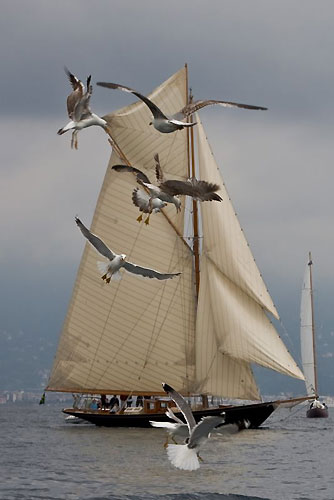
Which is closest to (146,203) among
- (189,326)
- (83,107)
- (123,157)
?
(83,107)

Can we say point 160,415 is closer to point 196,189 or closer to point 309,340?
point 196,189

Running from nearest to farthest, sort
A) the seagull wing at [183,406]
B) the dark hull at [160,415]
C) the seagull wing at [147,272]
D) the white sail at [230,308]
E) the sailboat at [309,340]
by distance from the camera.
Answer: the seagull wing at [183,406] < the seagull wing at [147,272] < the white sail at [230,308] < the dark hull at [160,415] < the sailboat at [309,340]

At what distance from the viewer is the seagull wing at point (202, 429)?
28.7 m

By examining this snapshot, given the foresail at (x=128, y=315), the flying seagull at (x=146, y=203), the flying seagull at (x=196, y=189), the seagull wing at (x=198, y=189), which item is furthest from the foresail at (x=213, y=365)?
the seagull wing at (x=198, y=189)

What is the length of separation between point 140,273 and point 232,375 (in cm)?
3929

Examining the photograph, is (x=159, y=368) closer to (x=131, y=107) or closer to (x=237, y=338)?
(x=237, y=338)

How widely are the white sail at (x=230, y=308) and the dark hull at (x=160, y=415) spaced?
2.52 m

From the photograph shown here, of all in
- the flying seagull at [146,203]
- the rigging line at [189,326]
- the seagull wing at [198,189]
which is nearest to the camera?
the seagull wing at [198,189]

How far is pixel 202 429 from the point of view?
29.3 metres

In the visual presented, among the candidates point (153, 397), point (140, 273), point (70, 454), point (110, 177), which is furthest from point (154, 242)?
point (140, 273)

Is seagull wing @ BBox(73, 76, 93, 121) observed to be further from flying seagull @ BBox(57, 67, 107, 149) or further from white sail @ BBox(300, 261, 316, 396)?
white sail @ BBox(300, 261, 316, 396)

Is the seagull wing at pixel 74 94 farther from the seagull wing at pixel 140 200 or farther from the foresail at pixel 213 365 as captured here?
the foresail at pixel 213 365

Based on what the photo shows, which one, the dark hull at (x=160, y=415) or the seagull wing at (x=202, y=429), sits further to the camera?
the dark hull at (x=160, y=415)

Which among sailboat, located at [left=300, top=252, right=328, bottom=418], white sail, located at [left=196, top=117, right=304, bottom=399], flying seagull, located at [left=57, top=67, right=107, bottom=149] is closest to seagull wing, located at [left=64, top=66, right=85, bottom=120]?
flying seagull, located at [left=57, top=67, right=107, bottom=149]
